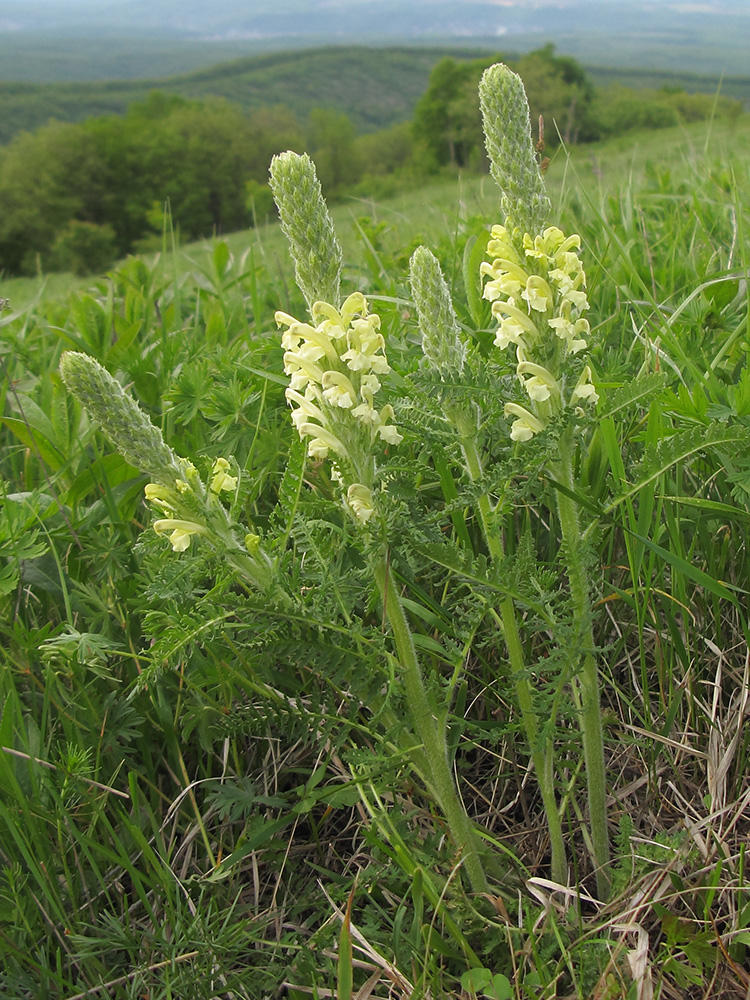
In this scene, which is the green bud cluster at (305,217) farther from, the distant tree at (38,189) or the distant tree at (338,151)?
the distant tree at (338,151)

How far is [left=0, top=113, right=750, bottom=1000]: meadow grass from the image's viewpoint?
67.1 inches

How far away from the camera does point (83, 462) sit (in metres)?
3.00

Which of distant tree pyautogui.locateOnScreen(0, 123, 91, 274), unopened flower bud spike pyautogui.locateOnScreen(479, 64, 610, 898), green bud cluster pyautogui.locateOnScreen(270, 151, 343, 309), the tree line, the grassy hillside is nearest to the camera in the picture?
green bud cluster pyautogui.locateOnScreen(270, 151, 343, 309)

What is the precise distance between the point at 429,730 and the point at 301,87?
20581cm

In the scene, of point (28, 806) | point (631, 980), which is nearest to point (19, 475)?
point (28, 806)

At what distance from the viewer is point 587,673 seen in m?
1.81

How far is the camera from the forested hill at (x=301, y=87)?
148 m

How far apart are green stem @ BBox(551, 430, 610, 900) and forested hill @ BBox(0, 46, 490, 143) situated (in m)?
162

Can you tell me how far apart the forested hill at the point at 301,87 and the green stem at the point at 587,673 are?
535 ft

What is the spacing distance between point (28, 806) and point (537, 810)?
1.49m

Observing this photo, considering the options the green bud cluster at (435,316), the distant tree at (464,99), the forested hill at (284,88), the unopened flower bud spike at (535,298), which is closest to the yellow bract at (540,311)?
the unopened flower bud spike at (535,298)

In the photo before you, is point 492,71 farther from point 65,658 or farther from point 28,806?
point 28,806

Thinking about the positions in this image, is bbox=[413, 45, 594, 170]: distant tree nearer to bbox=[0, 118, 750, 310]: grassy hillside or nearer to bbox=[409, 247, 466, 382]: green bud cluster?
bbox=[0, 118, 750, 310]: grassy hillside

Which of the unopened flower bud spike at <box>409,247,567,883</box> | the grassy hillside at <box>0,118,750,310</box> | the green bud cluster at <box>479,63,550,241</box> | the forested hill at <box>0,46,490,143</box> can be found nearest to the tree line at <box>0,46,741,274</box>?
the grassy hillside at <box>0,118,750,310</box>
